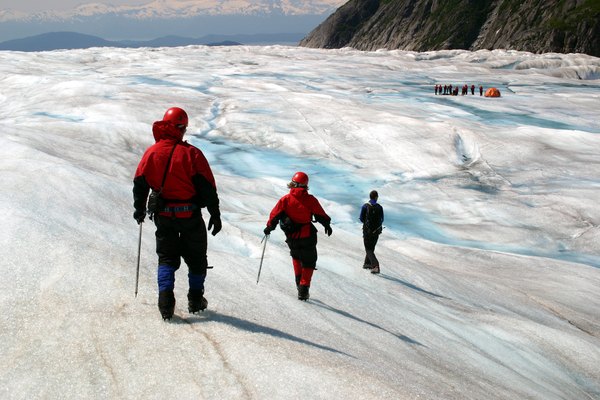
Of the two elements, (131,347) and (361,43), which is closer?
(131,347)

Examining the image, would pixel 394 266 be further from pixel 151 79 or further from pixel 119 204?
pixel 151 79

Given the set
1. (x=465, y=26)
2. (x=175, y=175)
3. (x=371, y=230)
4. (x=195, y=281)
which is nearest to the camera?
(x=175, y=175)

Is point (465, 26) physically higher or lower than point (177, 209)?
higher

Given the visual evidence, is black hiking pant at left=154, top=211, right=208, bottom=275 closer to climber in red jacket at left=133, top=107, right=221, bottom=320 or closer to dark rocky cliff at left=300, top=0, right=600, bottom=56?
climber in red jacket at left=133, top=107, right=221, bottom=320

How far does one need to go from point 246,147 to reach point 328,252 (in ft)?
49.4

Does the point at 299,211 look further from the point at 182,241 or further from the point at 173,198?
the point at 173,198

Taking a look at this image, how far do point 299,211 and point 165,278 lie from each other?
2910 mm

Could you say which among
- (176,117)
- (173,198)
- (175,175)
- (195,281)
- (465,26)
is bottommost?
(195,281)

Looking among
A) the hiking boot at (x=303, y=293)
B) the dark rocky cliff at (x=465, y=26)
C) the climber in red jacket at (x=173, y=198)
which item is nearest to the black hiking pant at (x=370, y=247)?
the hiking boot at (x=303, y=293)

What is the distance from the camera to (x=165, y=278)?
4914 mm

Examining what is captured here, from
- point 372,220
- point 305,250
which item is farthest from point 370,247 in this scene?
point 305,250

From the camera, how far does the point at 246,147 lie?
24828mm

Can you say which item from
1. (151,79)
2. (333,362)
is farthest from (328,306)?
(151,79)

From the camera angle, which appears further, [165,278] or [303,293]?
[303,293]
